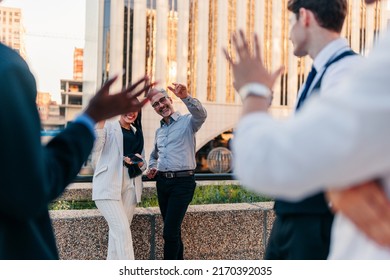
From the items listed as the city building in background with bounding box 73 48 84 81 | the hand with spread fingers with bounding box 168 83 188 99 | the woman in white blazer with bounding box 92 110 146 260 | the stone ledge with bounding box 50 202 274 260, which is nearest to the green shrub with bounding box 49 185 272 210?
the stone ledge with bounding box 50 202 274 260

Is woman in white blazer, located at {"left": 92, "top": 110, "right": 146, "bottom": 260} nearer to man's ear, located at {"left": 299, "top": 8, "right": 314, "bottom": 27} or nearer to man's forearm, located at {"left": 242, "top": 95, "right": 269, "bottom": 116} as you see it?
man's ear, located at {"left": 299, "top": 8, "right": 314, "bottom": 27}

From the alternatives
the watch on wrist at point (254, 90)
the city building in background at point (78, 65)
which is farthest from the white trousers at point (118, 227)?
the city building in background at point (78, 65)

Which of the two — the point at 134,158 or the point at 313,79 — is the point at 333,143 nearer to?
the point at 313,79

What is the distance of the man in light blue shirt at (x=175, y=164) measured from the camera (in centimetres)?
501

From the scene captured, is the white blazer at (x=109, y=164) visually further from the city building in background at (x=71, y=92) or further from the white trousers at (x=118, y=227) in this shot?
the city building in background at (x=71, y=92)

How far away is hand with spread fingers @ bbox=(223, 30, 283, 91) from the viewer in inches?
51.9

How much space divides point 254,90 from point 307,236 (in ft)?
3.34

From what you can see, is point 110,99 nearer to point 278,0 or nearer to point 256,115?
point 256,115

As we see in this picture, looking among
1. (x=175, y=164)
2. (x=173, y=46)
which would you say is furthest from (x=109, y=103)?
(x=173, y=46)

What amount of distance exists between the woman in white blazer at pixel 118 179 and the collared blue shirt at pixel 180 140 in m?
0.28

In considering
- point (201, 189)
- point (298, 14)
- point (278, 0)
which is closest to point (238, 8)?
point (278, 0)

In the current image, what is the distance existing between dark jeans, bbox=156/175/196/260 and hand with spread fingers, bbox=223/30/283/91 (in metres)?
3.75

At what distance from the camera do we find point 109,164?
16.4 ft

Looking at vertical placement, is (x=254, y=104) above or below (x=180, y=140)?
above
